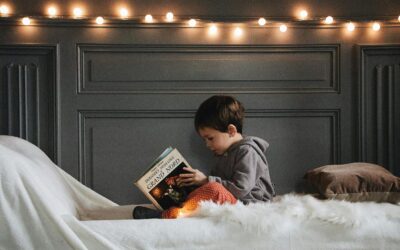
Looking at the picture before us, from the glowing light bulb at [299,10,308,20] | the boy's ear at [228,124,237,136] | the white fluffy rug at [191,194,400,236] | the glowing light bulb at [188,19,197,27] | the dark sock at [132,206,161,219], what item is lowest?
the dark sock at [132,206,161,219]

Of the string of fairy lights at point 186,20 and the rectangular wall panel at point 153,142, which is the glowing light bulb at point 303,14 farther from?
the rectangular wall panel at point 153,142

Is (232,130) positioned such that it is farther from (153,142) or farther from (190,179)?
(153,142)

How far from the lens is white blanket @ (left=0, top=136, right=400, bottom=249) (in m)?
1.23

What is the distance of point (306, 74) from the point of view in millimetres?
2115

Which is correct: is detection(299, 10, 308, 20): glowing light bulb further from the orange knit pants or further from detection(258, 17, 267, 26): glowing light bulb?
the orange knit pants

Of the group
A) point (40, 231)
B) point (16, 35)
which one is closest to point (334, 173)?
point (40, 231)

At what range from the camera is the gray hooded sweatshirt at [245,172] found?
1561mm

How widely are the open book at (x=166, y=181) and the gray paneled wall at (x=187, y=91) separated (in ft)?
1.71

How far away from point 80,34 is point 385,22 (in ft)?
4.03

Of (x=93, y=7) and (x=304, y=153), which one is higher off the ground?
(x=93, y=7)

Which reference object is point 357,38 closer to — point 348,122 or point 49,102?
point 348,122

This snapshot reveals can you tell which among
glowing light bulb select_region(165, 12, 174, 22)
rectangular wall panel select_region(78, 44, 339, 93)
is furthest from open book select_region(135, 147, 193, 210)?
glowing light bulb select_region(165, 12, 174, 22)

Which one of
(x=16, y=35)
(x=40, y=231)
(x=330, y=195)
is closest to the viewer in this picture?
(x=40, y=231)

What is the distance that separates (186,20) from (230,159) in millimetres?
689
